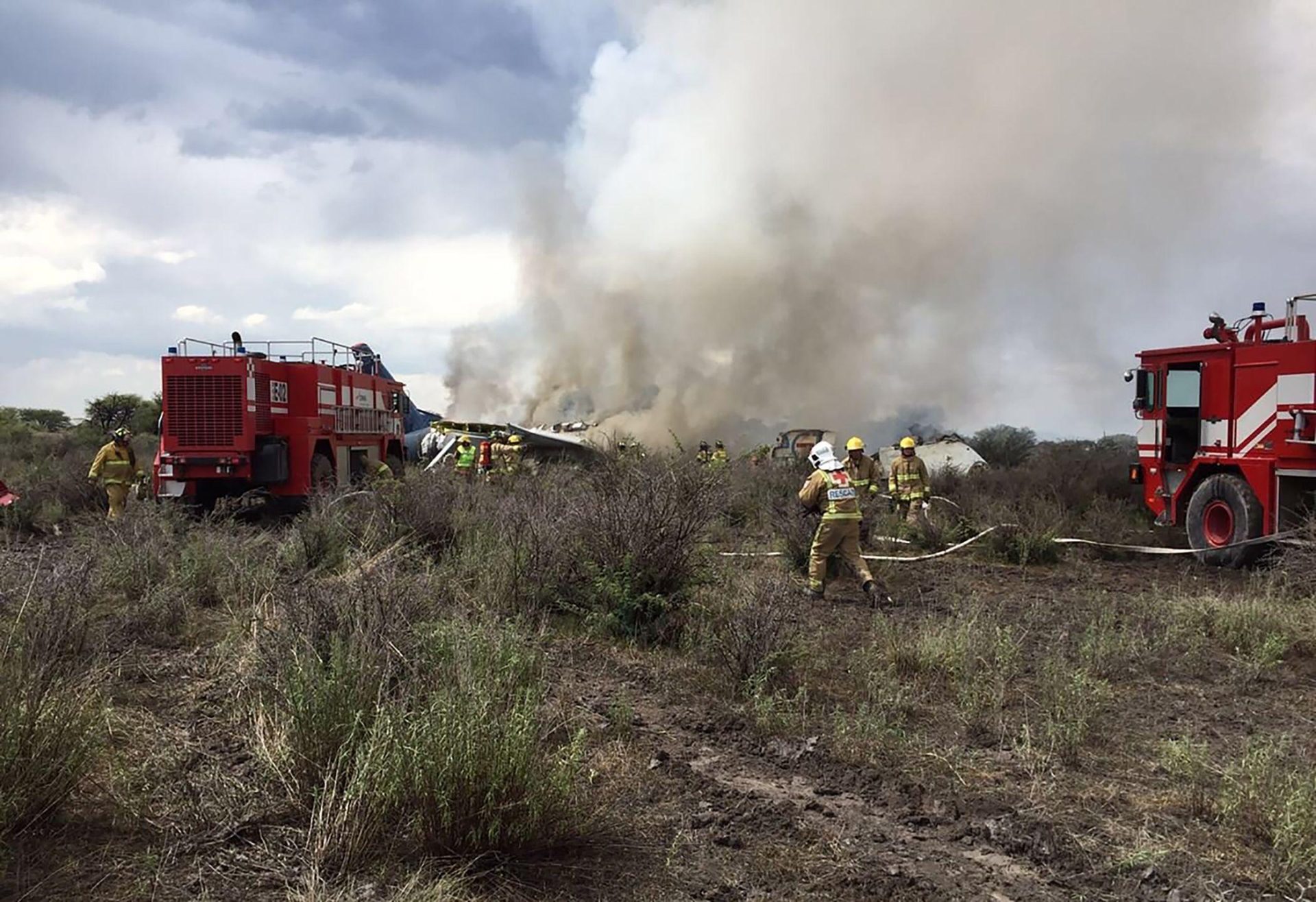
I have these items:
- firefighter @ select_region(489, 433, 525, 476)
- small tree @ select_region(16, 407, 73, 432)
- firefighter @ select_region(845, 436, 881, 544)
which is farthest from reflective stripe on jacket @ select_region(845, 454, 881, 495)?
small tree @ select_region(16, 407, 73, 432)

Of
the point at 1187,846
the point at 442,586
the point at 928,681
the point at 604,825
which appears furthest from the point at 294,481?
the point at 1187,846

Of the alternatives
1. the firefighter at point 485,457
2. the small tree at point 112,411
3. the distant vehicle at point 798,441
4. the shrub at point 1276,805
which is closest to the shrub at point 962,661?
the shrub at point 1276,805

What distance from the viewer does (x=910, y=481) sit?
42.7ft

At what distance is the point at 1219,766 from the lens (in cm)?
413

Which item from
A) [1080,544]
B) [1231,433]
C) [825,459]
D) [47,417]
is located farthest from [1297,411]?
[47,417]

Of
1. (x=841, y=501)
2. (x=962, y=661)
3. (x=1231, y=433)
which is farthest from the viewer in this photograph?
(x=1231, y=433)

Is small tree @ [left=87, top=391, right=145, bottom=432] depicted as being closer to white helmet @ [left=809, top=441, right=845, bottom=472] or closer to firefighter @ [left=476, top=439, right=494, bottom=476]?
firefighter @ [left=476, top=439, right=494, bottom=476]

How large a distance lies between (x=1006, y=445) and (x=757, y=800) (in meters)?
26.8

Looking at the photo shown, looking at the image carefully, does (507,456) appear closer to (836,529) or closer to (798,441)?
(836,529)

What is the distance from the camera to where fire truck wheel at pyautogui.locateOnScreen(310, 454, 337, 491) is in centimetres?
1380

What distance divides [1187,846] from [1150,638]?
368 centimetres

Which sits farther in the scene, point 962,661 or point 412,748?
point 962,661

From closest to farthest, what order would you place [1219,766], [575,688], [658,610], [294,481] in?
[1219,766] → [575,688] → [658,610] → [294,481]

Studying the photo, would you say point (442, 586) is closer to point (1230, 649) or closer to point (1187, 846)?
point (1187, 846)
